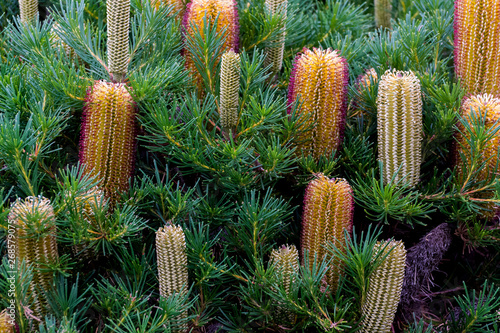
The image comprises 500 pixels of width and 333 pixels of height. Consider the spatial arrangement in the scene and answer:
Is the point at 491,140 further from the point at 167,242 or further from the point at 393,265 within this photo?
the point at 167,242

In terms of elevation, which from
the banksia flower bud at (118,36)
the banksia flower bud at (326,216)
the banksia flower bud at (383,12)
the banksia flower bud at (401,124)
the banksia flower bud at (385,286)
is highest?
the banksia flower bud at (118,36)

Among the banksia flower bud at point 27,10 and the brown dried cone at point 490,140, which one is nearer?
the brown dried cone at point 490,140

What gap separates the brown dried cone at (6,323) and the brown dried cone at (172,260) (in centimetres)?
19

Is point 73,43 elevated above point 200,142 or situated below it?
above

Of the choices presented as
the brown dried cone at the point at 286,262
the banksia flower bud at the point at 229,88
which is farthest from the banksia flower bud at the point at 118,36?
the brown dried cone at the point at 286,262

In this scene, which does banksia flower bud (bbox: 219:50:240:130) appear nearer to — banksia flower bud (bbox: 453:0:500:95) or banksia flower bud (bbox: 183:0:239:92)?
banksia flower bud (bbox: 183:0:239:92)

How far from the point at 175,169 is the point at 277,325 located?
0.33 metres

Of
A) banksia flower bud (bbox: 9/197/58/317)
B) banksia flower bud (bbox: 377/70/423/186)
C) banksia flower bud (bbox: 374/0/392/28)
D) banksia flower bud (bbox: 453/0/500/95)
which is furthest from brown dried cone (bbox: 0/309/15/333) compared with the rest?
banksia flower bud (bbox: 374/0/392/28)

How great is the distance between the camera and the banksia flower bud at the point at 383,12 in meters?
1.39

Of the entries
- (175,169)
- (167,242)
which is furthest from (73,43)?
(167,242)

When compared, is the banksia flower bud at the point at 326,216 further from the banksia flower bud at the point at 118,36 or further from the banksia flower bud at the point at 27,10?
the banksia flower bud at the point at 27,10

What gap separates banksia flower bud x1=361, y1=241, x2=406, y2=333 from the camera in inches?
29.8

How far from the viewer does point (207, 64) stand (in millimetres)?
896

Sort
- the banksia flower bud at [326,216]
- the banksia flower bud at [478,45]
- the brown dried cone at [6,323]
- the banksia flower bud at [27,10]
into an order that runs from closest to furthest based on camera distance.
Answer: the brown dried cone at [6,323] → the banksia flower bud at [326,216] → the banksia flower bud at [478,45] → the banksia flower bud at [27,10]
